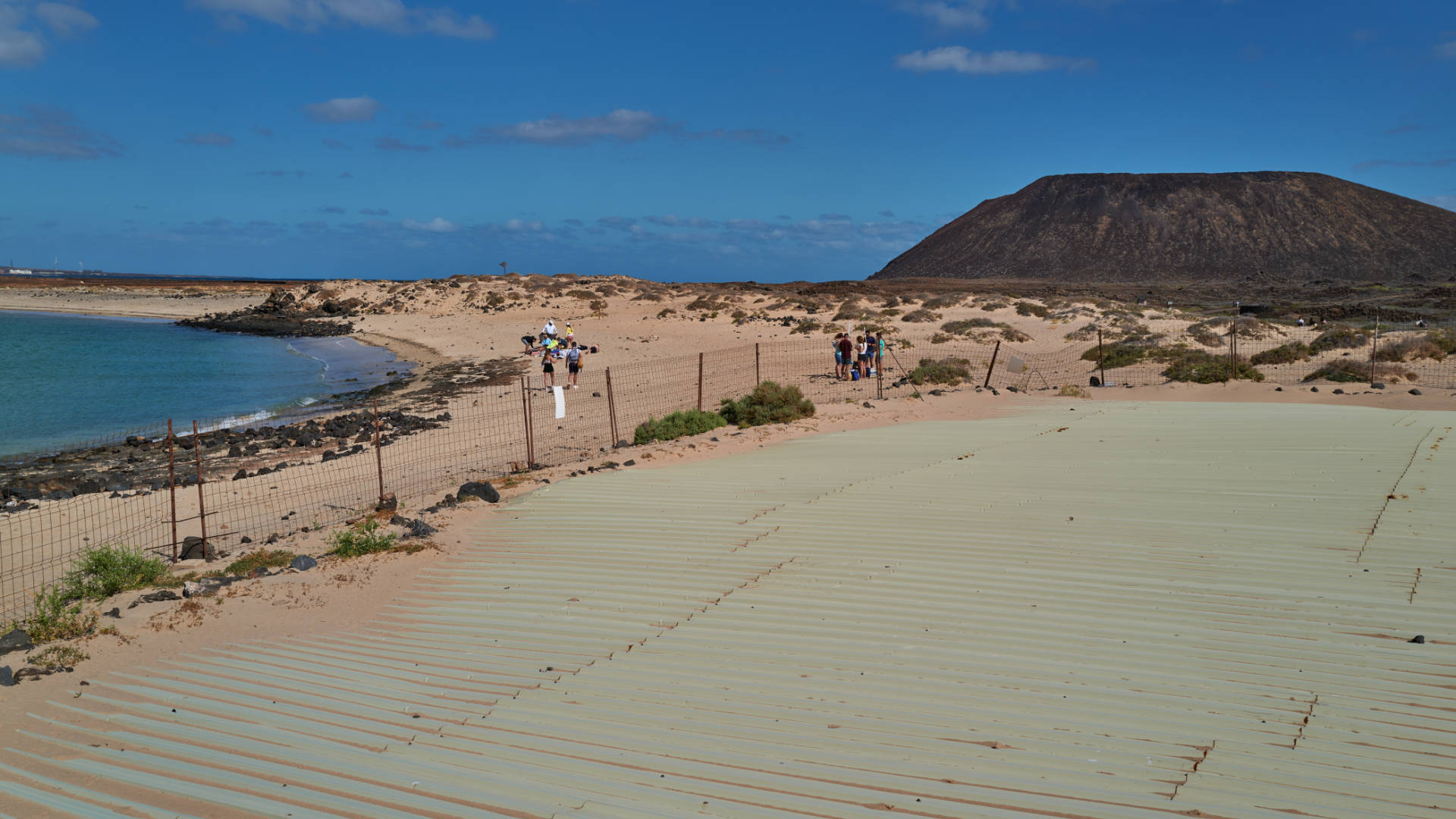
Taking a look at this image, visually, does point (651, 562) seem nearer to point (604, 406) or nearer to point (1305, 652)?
point (1305, 652)

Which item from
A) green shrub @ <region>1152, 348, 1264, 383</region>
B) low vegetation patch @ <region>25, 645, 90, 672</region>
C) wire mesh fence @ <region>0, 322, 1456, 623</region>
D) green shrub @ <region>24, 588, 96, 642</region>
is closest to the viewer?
low vegetation patch @ <region>25, 645, 90, 672</region>

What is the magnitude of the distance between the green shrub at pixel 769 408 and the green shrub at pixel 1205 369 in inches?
422

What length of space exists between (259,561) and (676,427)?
831 centimetres

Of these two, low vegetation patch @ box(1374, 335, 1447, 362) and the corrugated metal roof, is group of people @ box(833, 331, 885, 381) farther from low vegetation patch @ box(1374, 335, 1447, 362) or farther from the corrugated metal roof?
the corrugated metal roof

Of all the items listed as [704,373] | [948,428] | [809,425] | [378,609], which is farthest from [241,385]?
[378,609]

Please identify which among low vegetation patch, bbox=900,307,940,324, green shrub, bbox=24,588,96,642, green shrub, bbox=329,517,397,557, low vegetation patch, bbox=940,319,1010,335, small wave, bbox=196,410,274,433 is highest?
low vegetation patch, bbox=900,307,940,324

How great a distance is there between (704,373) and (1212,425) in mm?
15321

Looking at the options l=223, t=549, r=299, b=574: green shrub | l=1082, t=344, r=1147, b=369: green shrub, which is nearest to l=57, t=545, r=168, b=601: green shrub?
l=223, t=549, r=299, b=574: green shrub

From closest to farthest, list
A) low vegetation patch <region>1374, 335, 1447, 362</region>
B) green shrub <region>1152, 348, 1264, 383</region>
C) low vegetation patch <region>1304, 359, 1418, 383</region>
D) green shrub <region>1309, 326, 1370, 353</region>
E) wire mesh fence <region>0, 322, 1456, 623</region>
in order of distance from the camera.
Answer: wire mesh fence <region>0, 322, 1456, 623</region> → low vegetation patch <region>1304, 359, 1418, 383</region> → green shrub <region>1152, 348, 1264, 383</region> → low vegetation patch <region>1374, 335, 1447, 362</region> → green shrub <region>1309, 326, 1370, 353</region>

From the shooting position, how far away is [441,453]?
17391 mm

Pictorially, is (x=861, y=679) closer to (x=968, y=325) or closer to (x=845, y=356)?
(x=845, y=356)

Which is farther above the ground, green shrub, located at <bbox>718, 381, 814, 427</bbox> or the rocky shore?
the rocky shore

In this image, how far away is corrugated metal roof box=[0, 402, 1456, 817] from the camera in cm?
440

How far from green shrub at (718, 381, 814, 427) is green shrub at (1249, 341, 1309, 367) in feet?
48.4
